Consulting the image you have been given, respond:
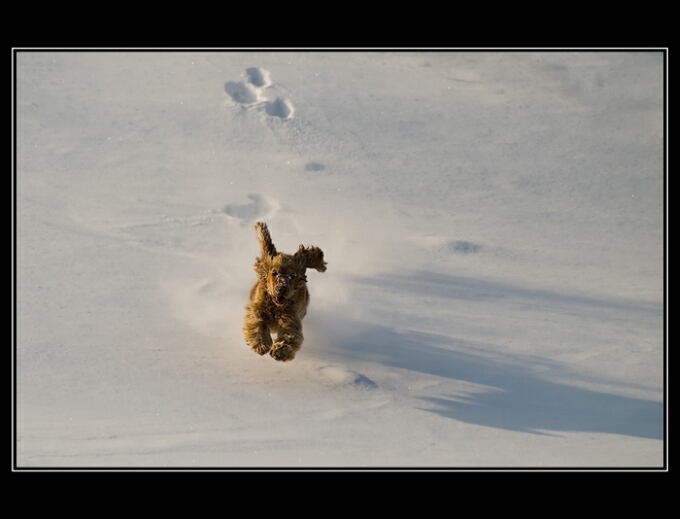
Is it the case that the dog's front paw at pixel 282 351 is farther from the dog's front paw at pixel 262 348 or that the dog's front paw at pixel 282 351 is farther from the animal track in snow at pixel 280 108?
the animal track in snow at pixel 280 108

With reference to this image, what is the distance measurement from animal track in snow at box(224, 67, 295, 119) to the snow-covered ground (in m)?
0.03

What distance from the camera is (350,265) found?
916 cm

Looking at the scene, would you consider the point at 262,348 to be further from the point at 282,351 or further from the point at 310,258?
the point at 310,258

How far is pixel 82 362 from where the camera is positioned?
7.66 m

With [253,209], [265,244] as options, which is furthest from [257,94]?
[265,244]

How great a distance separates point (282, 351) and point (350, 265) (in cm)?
173

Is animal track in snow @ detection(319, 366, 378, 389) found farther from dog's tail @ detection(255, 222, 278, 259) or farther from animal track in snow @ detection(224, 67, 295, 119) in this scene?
animal track in snow @ detection(224, 67, 295, 119)

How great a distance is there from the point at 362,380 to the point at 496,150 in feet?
14.3

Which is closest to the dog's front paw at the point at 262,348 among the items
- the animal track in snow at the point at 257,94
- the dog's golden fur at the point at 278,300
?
the dog's golden fur at the point at 278,300

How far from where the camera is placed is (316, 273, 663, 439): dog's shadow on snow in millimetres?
7180

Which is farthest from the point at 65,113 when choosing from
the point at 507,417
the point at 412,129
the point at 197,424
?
the point at 507,417

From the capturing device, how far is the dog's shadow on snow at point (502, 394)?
7.18 metres

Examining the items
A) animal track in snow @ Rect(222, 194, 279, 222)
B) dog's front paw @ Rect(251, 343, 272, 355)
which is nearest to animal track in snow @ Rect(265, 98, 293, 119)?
animal track in snow @ Rect(222, 194, 279, 222)

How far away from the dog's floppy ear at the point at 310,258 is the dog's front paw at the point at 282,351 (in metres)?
0.78
